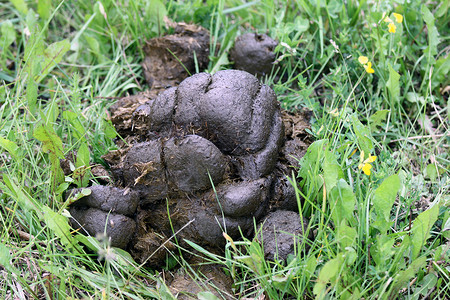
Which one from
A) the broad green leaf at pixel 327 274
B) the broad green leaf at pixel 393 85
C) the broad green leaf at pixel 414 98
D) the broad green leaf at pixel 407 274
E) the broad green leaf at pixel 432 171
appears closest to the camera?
the broad green leaf at pixel 327 274

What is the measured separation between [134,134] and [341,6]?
1.81 m

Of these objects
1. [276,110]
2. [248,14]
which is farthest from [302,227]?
[248,14]

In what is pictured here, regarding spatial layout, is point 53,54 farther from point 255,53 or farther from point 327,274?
point 327,274

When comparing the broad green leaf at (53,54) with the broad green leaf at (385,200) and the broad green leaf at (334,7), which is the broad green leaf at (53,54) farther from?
the broad green leaf at (385,200)

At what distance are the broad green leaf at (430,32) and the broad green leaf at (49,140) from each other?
256cm

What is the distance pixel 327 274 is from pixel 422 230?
550 millimetres

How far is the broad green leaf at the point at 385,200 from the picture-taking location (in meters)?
2.19

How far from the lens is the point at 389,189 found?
86.8 inches

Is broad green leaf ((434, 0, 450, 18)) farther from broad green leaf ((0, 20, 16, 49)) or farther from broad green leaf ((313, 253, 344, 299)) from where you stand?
broad green leaf ((0, 20, 16, 49))

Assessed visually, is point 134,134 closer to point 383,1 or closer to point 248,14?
point 248,14

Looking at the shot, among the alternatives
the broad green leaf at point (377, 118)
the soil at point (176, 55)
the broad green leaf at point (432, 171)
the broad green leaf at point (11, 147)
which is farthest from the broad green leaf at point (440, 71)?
the broad green leaf at point (11, 147)

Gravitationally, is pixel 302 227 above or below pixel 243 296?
above

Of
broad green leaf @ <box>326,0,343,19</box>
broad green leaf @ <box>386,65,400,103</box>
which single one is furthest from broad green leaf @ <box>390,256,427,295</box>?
broad green leaf @ <box>326,0,343,19</box>

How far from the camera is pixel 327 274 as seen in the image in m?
1.98
